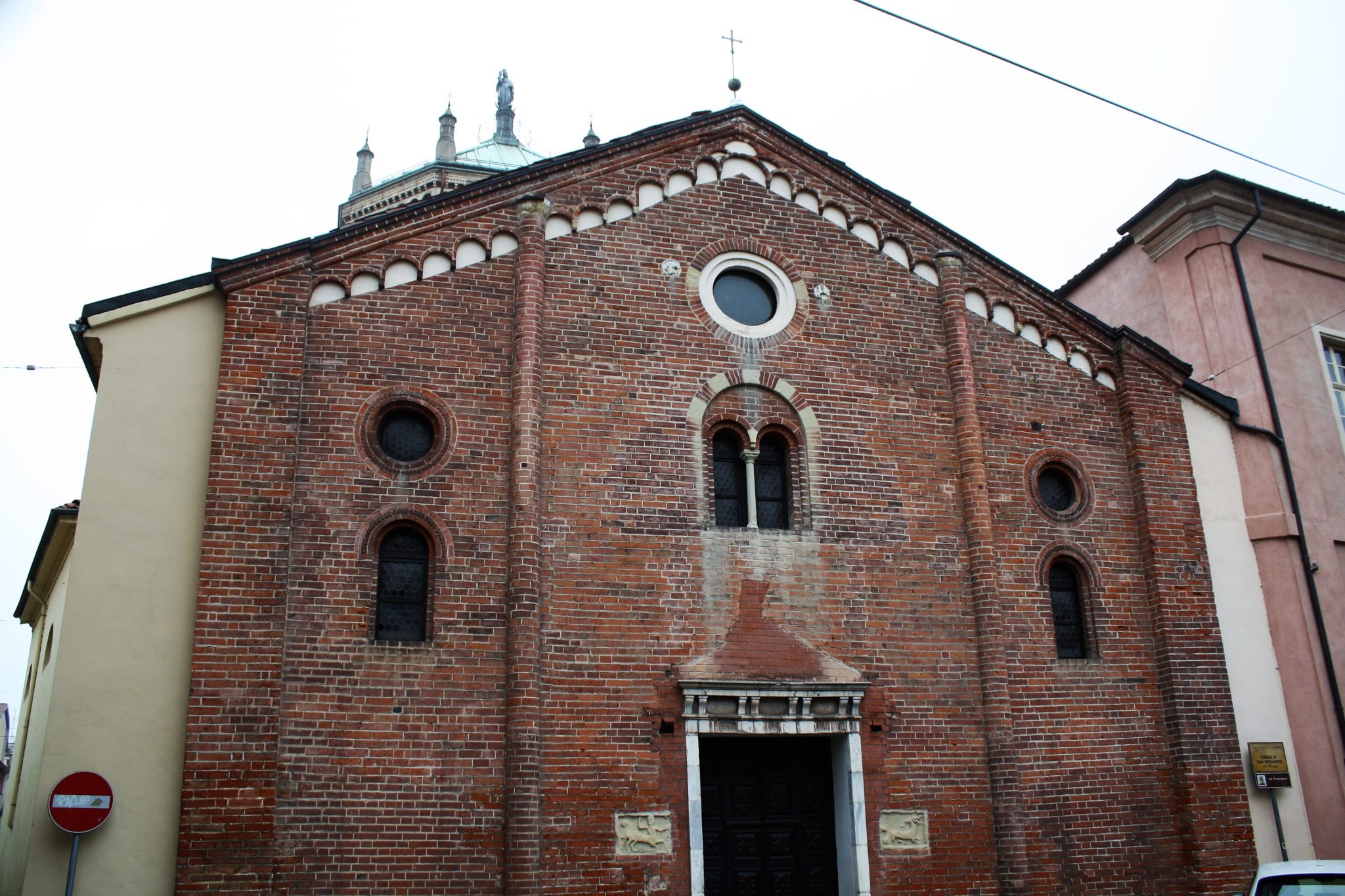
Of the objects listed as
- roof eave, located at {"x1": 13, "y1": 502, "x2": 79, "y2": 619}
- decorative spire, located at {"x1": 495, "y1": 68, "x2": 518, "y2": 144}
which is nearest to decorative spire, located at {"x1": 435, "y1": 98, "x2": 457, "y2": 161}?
decorative spire, located at {"x1": 495, "y1": 68, "x2": 518, "y2": 144}

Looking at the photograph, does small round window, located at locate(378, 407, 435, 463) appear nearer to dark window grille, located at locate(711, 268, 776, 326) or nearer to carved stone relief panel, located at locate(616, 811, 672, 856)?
dark window grille, located at locate(711, 268, 776, 326)

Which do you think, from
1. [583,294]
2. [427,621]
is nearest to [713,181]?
[583,294]

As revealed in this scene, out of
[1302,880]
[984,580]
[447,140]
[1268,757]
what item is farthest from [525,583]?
[447,140]

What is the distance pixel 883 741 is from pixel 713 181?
7.05 m

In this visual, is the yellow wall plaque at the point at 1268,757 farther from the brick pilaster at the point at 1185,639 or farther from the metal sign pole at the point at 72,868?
the metal sign pole at the point at 72,868

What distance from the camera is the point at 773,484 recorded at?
41.2 ft

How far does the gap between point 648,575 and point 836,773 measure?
9.93 ft

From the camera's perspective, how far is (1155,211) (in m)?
15.8

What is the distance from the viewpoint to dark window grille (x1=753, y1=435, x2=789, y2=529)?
486 inches

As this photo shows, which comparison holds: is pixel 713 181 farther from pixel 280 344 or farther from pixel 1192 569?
pixel 1192 569

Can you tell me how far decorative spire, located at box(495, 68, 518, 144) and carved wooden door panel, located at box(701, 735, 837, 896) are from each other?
33.9 m

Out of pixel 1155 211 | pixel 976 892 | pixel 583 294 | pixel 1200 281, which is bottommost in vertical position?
pixel 976 892

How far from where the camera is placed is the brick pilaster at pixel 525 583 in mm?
10086

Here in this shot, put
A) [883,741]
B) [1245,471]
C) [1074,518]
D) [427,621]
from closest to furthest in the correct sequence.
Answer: [427,621], [883,741], [1074,518], [1245,471]
